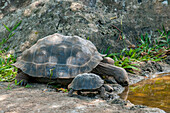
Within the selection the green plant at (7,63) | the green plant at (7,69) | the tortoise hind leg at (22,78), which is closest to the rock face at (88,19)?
the green plant at (7,63)

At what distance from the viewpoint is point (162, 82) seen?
4.11 meters

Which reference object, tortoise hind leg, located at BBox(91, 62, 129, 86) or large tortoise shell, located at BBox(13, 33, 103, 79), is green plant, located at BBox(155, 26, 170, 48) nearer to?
tortoise hind leg, located at BBox(91, 62, 129, 86)

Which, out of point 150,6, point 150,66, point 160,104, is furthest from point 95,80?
point 150,6

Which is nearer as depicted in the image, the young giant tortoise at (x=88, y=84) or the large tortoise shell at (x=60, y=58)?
the young giant tortoise at (x=88, y=84)

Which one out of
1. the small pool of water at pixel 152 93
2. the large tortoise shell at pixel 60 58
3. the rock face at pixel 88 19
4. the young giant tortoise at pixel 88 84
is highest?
the rock face at pixel 88 19

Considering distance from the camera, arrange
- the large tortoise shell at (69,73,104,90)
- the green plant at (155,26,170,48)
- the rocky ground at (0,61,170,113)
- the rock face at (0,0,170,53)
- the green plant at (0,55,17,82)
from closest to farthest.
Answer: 1. the rocky ground at (0,61,170,113)
2. the large tortoise shell at (69,73,104,90)
3. the green plant at (0,55,17,82)
4. the rock face at (0,0,170,53)
5. the green plant at (155,26,170,48)

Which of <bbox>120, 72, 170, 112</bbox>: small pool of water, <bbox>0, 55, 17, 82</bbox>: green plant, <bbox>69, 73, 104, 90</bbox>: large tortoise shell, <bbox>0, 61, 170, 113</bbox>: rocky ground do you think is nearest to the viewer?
<bbox>0, 61, 170, 113</bbox>: rocky ground

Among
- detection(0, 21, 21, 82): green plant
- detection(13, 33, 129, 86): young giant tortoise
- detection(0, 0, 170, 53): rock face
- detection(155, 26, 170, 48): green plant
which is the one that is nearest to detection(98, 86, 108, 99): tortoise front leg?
detection(13, 33, 129, 86): young giant tortoise

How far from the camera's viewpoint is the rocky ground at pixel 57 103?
2.68 m

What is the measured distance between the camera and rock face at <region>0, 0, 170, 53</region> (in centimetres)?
579

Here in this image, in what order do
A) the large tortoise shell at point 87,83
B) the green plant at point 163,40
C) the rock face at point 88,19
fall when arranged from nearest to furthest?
the large tortoise shell at point 87,83
the rock face at point 88,19
the green plant at point 163,40

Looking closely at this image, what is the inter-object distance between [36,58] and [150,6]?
4.26 metres

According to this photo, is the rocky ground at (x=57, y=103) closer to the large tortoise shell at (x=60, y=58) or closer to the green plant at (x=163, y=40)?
the large tortoise shell at (x=60, y=58)

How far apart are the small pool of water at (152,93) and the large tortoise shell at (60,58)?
0.88m
